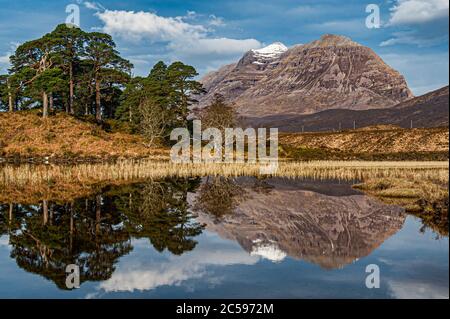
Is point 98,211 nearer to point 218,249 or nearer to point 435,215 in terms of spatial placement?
point 218,249

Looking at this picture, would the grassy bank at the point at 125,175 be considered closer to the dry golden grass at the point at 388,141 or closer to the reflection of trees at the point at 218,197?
the reflection of trees at the point at 218,197

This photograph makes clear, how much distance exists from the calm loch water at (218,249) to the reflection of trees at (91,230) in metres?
0.05

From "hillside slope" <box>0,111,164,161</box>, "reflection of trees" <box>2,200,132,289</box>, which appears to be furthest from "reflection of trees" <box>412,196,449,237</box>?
"hillside slope" <box>0,111,164,161</box>

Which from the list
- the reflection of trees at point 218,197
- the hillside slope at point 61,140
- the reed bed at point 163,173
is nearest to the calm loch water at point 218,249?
the reflection of trees at point 218,197

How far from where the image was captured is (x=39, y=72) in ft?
296

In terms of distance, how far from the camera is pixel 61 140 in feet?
260

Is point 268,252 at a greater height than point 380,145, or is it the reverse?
point 380,145

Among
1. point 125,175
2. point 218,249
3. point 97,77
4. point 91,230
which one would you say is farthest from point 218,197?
point 97,77

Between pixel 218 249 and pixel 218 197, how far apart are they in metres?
16.5

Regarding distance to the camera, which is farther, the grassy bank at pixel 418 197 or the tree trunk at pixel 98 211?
the tree trunk at pixel 98 211

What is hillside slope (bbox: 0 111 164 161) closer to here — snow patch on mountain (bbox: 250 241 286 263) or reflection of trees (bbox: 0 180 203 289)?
reflection of trees (bbox: 0 180 203 289)

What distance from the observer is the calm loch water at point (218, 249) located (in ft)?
43.4

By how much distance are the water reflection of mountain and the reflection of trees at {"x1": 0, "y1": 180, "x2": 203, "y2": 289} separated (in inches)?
85.8
